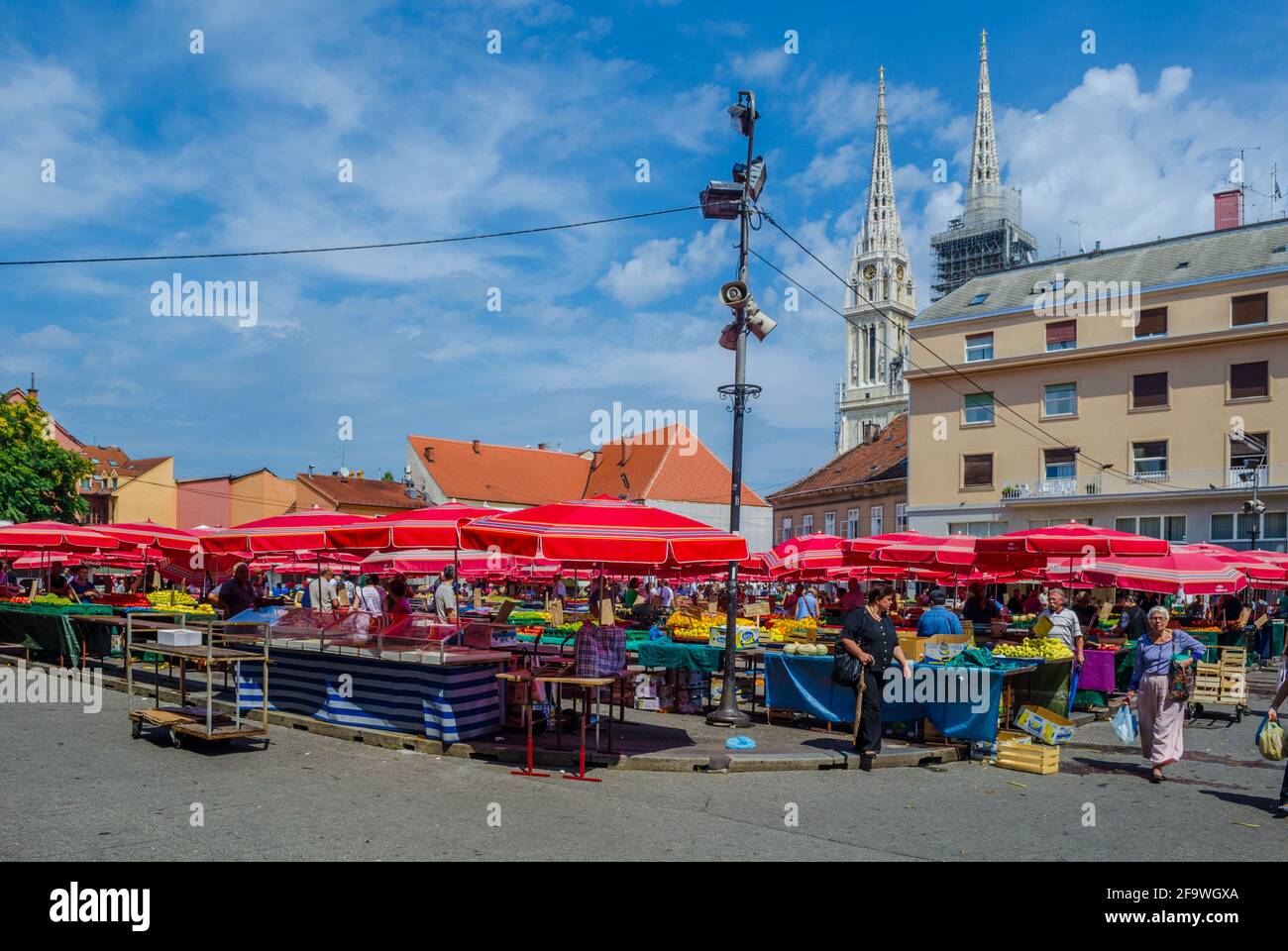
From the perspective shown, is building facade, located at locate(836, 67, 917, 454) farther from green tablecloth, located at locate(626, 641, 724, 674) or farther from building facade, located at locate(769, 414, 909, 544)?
green tablecloth, located at locate(626, 641, 724, 674)

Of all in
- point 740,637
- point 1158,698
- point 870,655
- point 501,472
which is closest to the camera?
point 1158,698

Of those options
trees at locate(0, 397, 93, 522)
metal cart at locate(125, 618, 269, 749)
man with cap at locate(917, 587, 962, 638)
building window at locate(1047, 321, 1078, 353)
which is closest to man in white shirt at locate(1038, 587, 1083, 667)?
man with cap at locate(917, 587, 962, 638)

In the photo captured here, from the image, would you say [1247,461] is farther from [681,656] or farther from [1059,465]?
[681,656]

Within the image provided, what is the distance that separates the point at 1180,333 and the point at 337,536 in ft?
122

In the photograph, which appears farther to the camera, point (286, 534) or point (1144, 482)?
point (1144, 482)

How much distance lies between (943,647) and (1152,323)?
33288mm

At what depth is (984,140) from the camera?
127 metres

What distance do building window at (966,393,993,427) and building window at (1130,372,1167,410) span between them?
5.87m

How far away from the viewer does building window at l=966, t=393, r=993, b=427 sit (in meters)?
43.6

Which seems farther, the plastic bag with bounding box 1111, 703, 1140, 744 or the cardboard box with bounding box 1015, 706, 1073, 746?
the cardboard box with bounding box 1015, 706, 1073, 746

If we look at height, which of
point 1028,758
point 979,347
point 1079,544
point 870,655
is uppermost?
point 979,347

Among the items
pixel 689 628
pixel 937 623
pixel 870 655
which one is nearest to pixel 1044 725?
pixel 937 623
